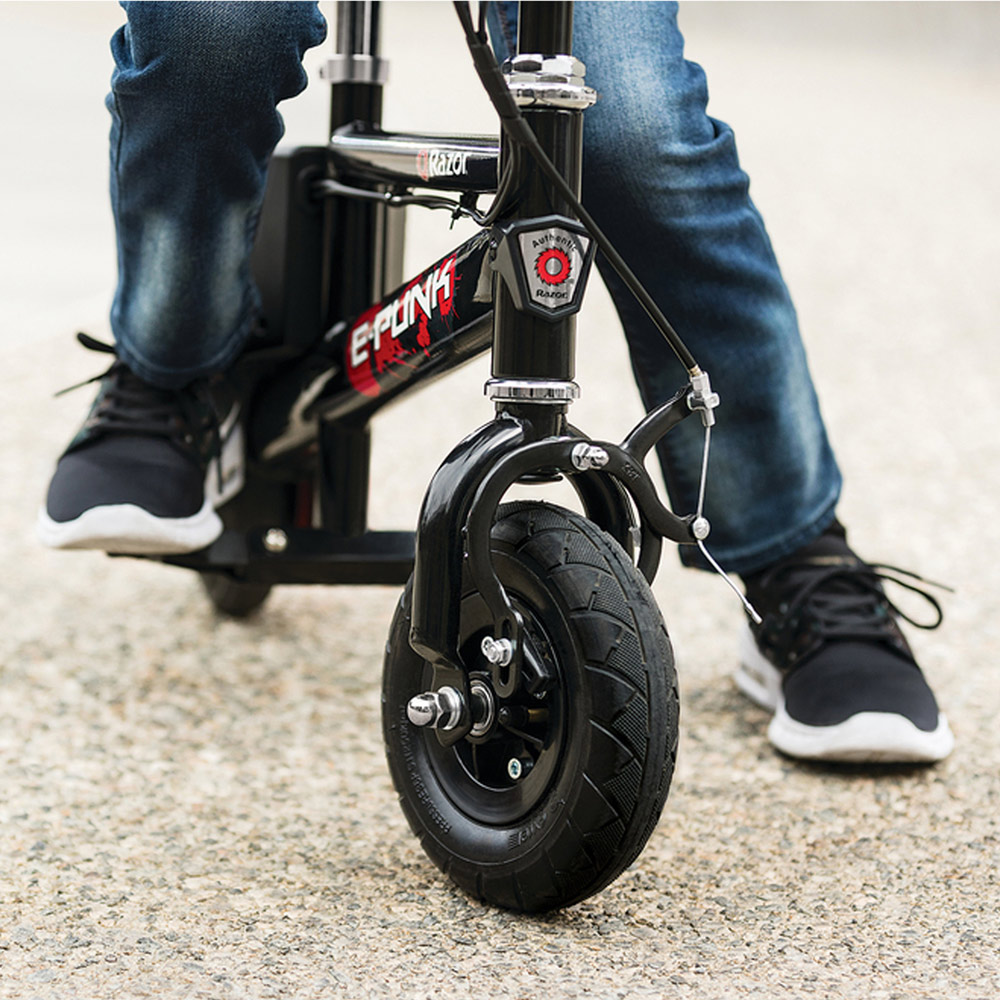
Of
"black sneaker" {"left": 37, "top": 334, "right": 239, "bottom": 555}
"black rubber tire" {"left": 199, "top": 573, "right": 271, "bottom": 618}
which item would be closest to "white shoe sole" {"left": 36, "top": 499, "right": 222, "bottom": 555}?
"black sneaker" {"left": 37, "top": 334, "right": 239, "bottom": 555}

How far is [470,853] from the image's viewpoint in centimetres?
122

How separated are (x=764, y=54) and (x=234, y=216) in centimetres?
963

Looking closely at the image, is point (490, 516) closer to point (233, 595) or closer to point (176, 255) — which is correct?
point (176, 255)

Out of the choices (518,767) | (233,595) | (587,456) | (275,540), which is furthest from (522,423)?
(233,595)

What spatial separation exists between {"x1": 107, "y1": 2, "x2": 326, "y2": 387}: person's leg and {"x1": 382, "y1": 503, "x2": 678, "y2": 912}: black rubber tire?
555mm

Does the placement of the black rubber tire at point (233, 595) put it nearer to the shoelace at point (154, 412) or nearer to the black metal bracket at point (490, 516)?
the shoelace at point (154, 412)

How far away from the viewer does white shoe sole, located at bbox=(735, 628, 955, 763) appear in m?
1.61

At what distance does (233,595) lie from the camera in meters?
2.14

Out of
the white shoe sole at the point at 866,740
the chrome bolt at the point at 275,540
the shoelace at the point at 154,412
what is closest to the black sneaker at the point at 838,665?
the white shoe sole at the point at 866,740

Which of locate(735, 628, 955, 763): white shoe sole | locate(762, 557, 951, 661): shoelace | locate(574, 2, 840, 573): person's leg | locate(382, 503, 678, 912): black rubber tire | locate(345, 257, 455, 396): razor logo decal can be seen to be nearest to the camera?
locate(382, 503, 678, 912): black rubber tire

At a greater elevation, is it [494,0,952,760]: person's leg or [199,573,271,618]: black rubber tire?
[494,0,952,760]: person's leg

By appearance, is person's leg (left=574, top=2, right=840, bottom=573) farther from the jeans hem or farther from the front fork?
the jeans hem

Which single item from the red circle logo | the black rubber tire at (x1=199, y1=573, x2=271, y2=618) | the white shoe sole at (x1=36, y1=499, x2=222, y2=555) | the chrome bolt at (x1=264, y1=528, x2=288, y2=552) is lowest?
the black rubber tire at (x1=199, y1=573, x2=271, y2=618)

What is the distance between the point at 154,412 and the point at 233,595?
460 millimetres
